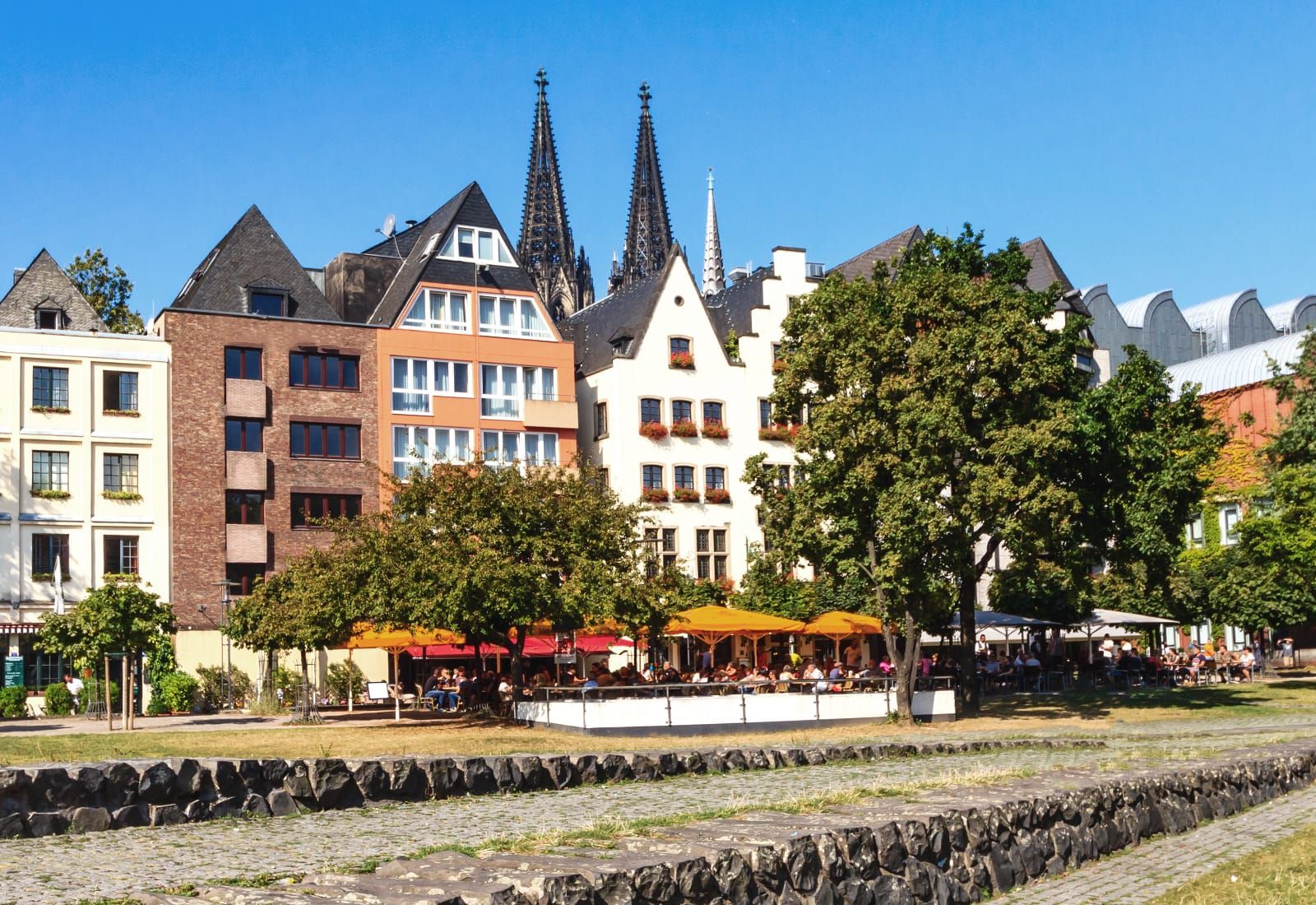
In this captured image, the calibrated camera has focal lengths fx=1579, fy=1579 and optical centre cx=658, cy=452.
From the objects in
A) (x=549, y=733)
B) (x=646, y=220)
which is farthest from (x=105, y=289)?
(x=646, y=220)

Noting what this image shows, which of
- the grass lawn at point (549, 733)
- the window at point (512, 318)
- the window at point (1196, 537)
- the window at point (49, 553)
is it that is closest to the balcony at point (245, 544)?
the window at point (49, 553)

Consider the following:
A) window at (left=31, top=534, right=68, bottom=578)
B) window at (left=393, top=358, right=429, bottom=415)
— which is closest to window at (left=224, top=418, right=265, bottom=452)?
window at (left=393, top=358, right=429, bottom=415)

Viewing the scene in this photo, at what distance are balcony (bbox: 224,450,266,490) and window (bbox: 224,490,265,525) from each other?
35 centimetres

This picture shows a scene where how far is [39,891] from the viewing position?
1055cm

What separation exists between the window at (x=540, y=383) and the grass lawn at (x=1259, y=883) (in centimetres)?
4998

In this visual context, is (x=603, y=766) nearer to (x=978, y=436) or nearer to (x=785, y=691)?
(x=785, y=691)

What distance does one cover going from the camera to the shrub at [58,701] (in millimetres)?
49406

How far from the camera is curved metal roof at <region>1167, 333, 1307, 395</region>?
83812 mm

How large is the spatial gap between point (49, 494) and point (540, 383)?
63.2ft

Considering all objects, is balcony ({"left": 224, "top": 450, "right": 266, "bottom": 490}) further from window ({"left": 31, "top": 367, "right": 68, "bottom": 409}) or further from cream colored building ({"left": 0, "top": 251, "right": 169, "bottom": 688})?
window ({"left": 31, "top": 367, "right": 68, "bottom": 409})

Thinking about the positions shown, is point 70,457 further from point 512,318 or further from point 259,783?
point 259,783

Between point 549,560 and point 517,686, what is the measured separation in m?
3.45

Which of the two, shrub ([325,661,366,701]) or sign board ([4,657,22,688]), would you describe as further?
shrub ([325,661,366,701])

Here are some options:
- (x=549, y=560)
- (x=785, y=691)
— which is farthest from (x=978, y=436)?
(x=549, y=560)
